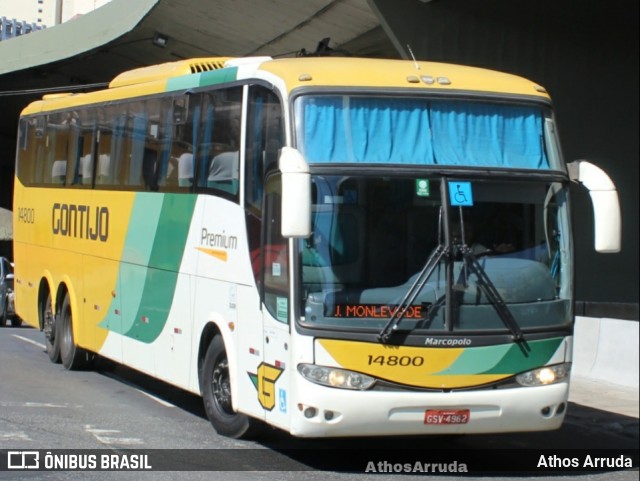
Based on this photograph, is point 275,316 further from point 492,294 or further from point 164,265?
point 164,265

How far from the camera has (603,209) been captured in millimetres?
8812

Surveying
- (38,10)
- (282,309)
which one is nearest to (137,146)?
(38,10)

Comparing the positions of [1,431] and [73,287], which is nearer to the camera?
[1,431]

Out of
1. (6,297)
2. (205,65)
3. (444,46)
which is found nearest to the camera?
(205,65)

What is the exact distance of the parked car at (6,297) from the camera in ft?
74.9

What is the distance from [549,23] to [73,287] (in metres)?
12.7

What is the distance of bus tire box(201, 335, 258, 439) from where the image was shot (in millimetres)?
9758

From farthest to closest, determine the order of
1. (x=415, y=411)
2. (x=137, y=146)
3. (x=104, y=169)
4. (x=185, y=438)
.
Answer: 1. (x=104, y=169)
2. (x=137, y=146)
3. (x=185, y=438)
4. (x=415, y=411)

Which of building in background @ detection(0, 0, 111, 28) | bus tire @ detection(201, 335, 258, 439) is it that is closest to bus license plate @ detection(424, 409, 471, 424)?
bus tire @ detection(201, 335, 258, 439)

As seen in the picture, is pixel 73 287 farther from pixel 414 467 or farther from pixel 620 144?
pixel 620 144

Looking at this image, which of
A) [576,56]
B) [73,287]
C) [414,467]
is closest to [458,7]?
[576,56]

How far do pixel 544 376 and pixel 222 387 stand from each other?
2974mm

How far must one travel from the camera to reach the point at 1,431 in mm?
9703

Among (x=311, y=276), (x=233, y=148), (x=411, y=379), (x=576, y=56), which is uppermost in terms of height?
(x=576, y=56)
